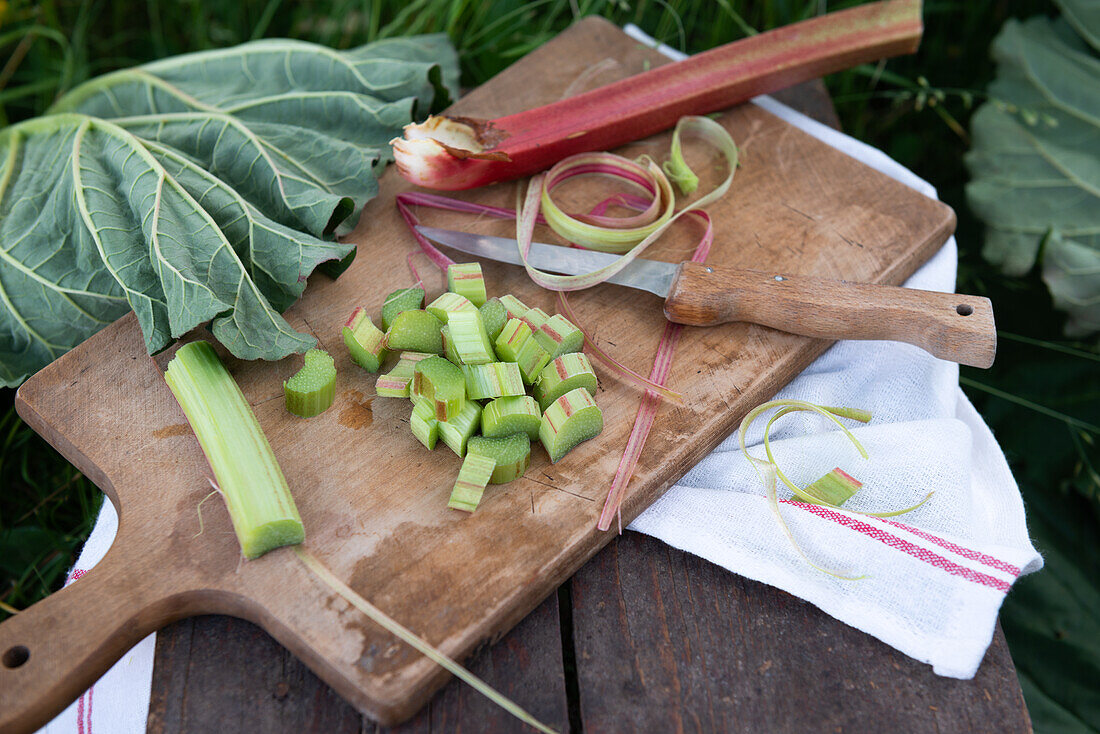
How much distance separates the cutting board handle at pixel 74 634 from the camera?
1.57 meters

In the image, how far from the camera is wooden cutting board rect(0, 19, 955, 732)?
166cm

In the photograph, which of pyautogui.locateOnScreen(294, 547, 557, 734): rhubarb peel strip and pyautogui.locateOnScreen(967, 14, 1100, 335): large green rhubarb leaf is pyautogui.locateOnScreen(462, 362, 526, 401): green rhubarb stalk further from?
pyautogui.locateOnScreen(967, 14, 1100, 335): large green rhubarb leaf

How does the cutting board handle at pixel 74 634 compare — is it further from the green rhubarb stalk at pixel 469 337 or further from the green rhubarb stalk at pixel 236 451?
the green rhubarb stalk at pixel 469 337

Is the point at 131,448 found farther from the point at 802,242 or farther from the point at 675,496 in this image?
the point at 802,242

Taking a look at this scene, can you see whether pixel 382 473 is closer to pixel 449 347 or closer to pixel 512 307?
pixel 449 347

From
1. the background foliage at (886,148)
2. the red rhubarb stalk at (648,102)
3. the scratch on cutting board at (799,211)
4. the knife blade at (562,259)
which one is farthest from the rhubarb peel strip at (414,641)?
the scratch on cutting board at (799,211)

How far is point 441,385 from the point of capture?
1952 mm

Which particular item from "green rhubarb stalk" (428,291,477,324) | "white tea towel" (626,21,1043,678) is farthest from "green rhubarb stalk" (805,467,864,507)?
"green rhubarb stalk" (428,291,477,324)

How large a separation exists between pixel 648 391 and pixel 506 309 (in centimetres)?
43

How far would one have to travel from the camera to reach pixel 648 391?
2131mm

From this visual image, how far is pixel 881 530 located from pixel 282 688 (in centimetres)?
136

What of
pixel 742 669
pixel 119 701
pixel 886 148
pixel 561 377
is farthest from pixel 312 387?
pixel 886 148

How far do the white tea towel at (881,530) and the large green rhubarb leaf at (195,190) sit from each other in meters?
0.57

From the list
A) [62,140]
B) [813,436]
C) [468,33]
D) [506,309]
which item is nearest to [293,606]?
[506,309]
